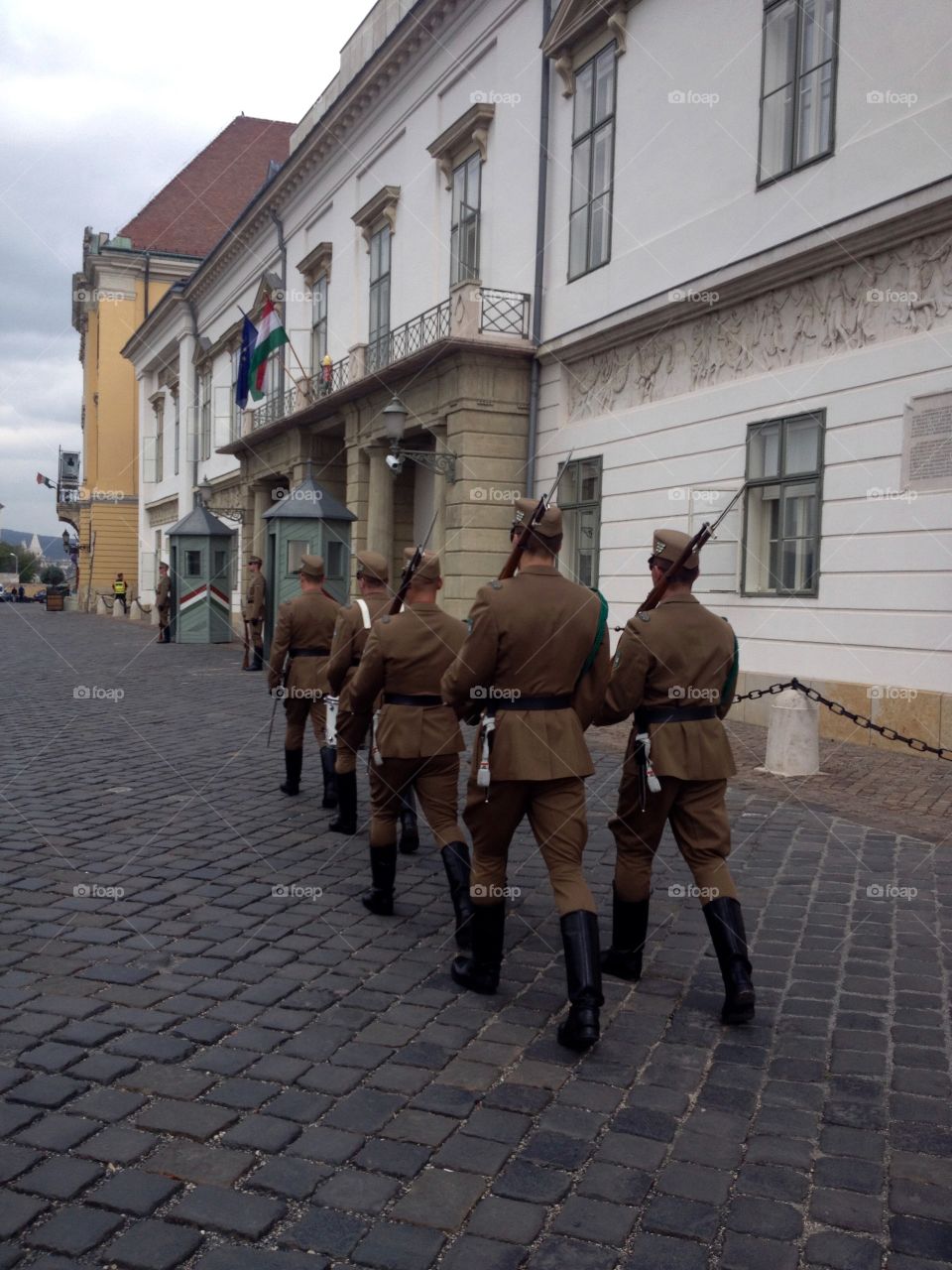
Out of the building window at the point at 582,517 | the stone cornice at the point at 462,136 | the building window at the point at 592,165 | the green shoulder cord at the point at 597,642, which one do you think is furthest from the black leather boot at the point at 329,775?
the stone cornice at the point at 462,136

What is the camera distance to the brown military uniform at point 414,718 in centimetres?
572

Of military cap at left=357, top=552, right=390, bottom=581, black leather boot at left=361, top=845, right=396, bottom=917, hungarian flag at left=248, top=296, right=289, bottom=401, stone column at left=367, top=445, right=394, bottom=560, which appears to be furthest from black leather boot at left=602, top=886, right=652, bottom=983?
hungarian flag at left=248, top=296, right=289, bottom=401

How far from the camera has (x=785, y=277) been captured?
12344mm

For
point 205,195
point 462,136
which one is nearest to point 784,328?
point 462,136

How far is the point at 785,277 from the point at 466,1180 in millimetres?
11005

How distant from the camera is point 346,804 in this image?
7.64 m

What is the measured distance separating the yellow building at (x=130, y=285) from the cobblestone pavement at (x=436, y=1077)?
47710mm

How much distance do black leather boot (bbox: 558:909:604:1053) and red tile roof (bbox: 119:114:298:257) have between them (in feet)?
169

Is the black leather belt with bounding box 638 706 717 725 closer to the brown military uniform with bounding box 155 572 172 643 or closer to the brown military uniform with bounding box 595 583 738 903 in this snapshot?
the brown military uniform with bounding box 595 583 738 903

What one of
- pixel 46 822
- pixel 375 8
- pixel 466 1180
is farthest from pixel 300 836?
pixel 375 8

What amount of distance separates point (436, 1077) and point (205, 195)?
53006mm

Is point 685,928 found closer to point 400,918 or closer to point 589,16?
point 400,918

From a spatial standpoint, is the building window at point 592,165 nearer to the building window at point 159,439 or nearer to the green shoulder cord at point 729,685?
the green shoulder cord at point 729,685

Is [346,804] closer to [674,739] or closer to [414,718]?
[414,718]
